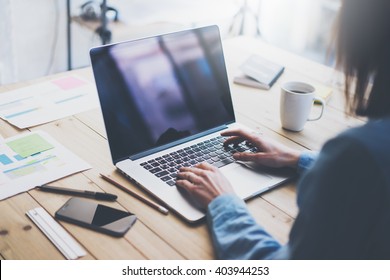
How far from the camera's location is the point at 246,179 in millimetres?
1056

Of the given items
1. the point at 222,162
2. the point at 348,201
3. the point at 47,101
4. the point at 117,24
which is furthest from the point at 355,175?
the point at 117,24

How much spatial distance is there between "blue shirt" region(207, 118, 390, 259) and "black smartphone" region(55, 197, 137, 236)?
314mm

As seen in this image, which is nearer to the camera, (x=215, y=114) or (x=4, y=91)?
(x=215, y=114)

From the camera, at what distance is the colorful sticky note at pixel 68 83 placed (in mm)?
1463

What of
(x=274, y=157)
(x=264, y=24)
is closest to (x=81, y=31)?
(x=264, y=24)

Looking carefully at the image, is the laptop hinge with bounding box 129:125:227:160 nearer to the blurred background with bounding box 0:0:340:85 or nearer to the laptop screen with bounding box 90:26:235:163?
the laptop screen with bounding box 90:26:235:163

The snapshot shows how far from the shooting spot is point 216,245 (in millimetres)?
849

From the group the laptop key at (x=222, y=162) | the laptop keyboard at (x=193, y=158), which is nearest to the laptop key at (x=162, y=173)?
the laptop keyboard at (x=193, y=158)

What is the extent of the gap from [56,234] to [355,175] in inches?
21.0

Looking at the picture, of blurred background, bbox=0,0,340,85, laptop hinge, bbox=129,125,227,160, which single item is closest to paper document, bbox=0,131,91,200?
laptop hinge, bbox=129,125,227,160

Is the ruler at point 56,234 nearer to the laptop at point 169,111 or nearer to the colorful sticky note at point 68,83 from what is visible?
the laptop at point 169,111

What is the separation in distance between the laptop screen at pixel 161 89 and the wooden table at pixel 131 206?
104 mm

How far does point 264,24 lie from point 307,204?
3.12 m
